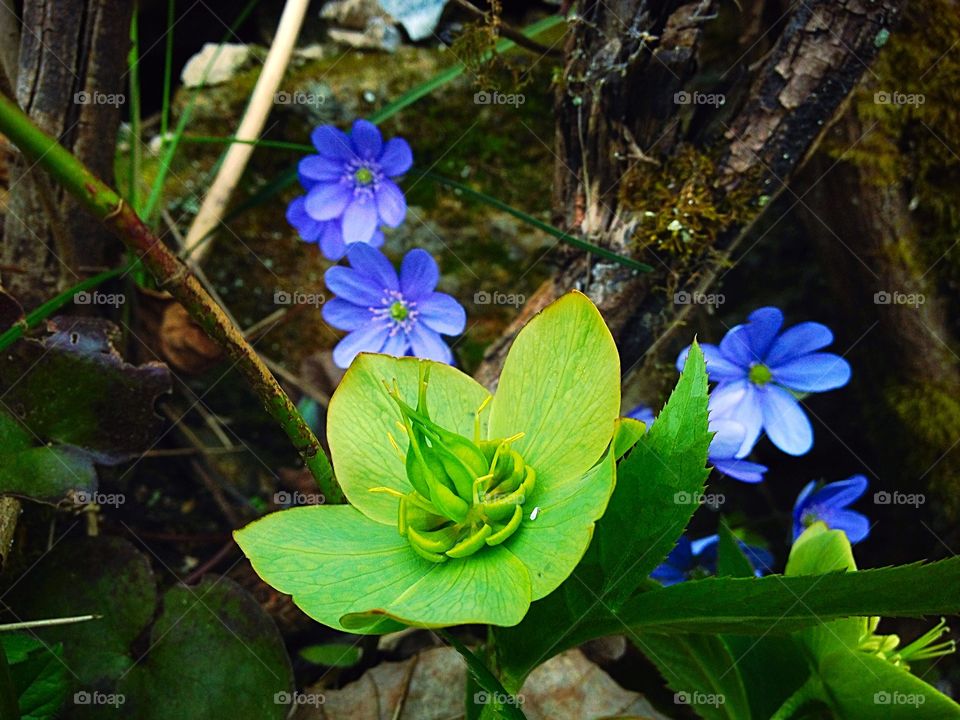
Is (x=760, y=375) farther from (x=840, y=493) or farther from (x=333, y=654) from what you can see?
(x=333, y=654)

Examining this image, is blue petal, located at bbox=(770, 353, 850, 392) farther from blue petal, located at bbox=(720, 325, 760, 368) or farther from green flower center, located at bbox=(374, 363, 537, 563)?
Result: green flower center, located at bbox=(374, 363, 537, 563)

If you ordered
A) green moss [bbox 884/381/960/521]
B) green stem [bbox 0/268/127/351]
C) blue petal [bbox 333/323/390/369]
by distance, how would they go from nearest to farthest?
green stem [bbox 0/268/127/351] < blue petal [bbox 333/323/390/369] < green moss [bbox 884/381/960/521]

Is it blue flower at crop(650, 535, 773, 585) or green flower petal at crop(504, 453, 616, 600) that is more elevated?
green flower petal at crop(504, 453, 616, 600)

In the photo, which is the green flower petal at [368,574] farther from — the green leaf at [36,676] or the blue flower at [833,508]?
the blue flower at [833,508]

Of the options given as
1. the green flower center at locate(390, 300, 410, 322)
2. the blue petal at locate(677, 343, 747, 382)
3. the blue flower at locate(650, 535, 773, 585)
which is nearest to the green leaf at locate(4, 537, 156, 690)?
the green flower center at locate(390, 300, 410, 322)

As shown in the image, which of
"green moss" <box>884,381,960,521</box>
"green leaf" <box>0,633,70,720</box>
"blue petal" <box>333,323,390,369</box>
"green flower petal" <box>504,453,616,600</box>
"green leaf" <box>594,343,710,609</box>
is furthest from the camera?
"green moss" <box>884,381,960,521</box>

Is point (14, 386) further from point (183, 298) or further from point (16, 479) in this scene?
point (183, 298)
